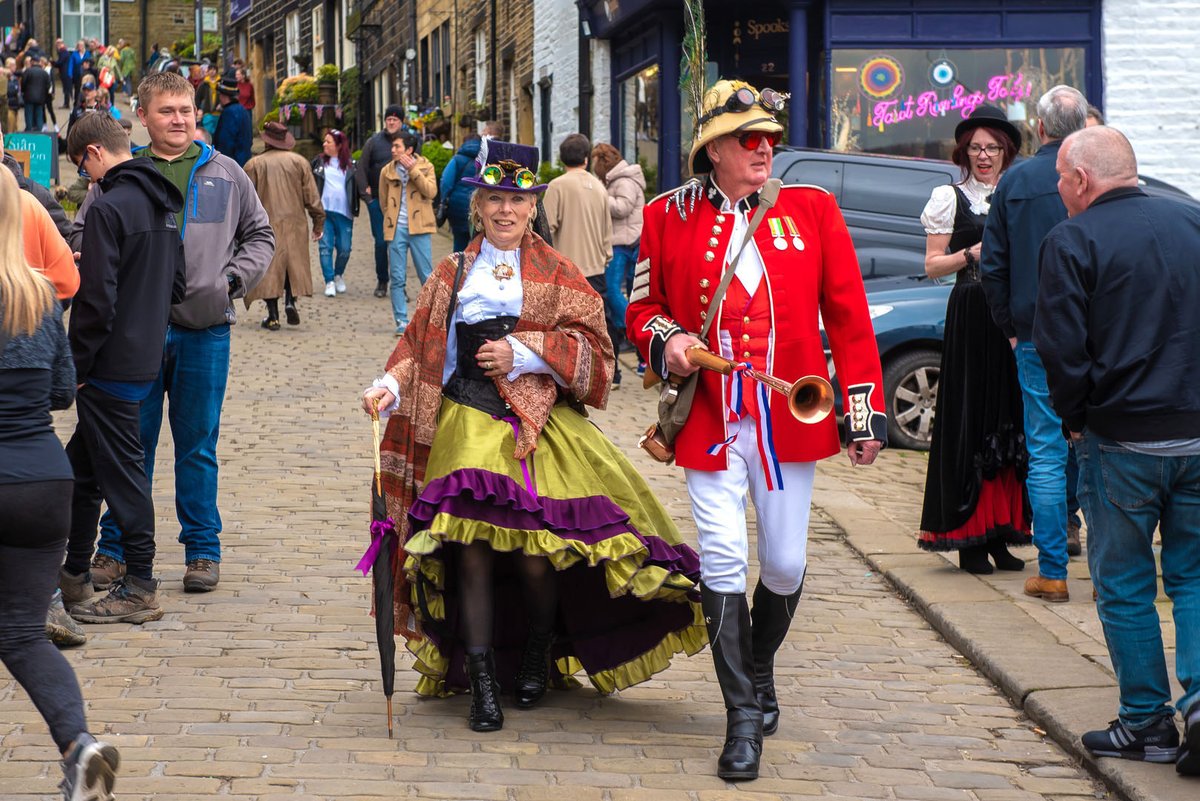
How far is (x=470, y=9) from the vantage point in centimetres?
3138

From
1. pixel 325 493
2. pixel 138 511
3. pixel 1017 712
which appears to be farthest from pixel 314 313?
pixel 1017 712

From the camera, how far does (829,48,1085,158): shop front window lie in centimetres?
A: 1755

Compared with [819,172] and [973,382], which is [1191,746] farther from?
[819,172]

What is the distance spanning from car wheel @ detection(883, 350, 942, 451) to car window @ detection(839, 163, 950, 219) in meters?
2.82

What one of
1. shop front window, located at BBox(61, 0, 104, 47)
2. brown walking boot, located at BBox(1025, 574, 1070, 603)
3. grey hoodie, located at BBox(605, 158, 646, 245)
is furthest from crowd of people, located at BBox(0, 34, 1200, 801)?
shop front window, located at BBox(61, 0, 104, 47)

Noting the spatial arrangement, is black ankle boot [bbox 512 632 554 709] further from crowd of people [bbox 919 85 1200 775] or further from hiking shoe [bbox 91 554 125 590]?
hiking shoe [bbox 91 554 125 590]

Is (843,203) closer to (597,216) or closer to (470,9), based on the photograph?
(597,216)

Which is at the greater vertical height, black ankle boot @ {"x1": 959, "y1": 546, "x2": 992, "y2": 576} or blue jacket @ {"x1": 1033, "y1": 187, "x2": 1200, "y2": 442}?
blue jacket @ {"x1": 1033, "y1": 187, "x2": 1200, "y2": 442}

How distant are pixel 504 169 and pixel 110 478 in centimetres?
210

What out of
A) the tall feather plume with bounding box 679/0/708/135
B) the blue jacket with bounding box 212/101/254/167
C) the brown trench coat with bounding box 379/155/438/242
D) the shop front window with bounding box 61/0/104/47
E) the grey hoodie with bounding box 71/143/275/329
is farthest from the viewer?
the shop front window with bounding box 61/0/104/47

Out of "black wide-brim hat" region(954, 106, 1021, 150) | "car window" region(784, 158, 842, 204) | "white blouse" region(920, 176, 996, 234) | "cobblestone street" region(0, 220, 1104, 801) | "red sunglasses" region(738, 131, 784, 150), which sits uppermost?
"car window" region(784, 158, 842, 204)

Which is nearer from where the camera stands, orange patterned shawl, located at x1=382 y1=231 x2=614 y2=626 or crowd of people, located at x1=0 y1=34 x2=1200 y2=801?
crowd of people, located at x1=0 y1=34 x2=1200 y2=801

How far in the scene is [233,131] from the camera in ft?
77.2

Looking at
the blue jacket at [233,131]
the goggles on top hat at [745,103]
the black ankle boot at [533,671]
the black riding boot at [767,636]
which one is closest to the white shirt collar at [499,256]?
the goggles on top hat at [745,103]
